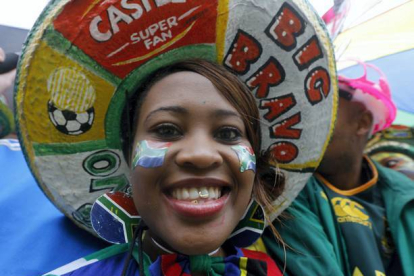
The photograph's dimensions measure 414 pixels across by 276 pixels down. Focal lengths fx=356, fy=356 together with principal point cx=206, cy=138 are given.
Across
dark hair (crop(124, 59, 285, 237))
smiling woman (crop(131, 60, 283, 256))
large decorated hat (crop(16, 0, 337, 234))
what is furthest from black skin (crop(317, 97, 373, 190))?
smiling woman (crop(131, 60, 283, 256))

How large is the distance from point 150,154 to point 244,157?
25cm

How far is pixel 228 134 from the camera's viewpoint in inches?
38.4

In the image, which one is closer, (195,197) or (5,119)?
(195,197)

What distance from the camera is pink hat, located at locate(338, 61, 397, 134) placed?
1.80 m

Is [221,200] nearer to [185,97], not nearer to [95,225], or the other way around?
[185,97]

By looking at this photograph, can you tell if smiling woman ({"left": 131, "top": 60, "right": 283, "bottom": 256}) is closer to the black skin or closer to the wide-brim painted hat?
the black skin

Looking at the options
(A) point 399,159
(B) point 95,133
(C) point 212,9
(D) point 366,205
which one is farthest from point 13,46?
(A) point 399,159

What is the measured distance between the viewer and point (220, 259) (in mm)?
994

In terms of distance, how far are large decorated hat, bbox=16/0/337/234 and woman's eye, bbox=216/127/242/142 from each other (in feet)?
0.64

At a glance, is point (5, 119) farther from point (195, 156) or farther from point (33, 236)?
point (195, 156)

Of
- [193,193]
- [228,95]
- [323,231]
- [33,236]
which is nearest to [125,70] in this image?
[228,95]

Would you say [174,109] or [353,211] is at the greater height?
[174,109]

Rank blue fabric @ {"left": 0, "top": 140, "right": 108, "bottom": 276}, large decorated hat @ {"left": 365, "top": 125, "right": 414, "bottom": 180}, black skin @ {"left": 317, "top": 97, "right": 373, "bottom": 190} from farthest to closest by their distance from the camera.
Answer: large decorated hat @ {"left": 365, "top": 125, "right": 414, "bottom": 180}, black skin @ {"left": 317, "top": 97, "right": 373, "bottom": 190}, blue fabric @ {"left": 0, "top": 140, "right": 108, "bottom": 276}

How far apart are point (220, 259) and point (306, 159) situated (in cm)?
46
